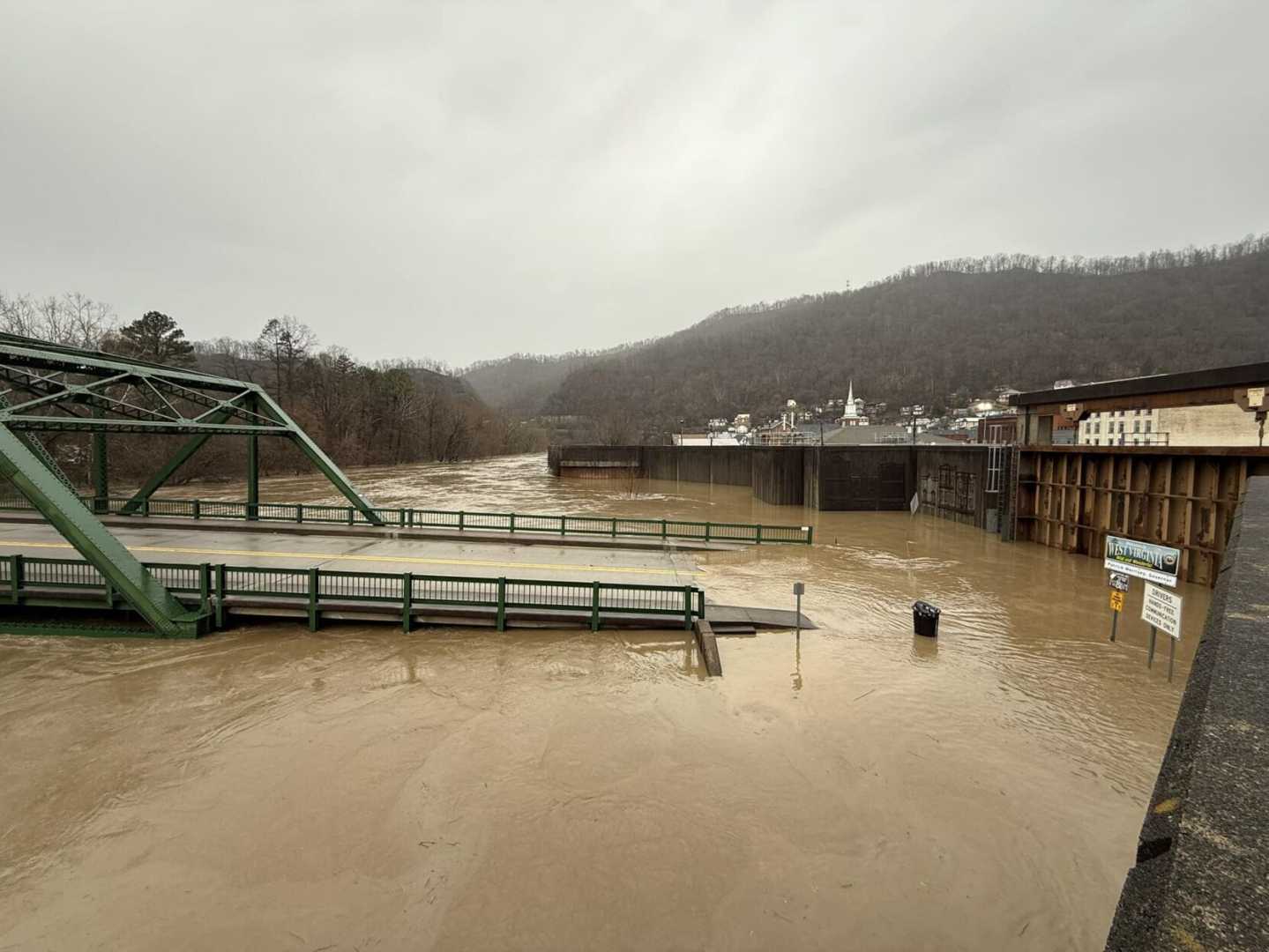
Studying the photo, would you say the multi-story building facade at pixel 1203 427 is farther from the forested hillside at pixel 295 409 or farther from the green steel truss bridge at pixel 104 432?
the forested hillside at pixel 295 409

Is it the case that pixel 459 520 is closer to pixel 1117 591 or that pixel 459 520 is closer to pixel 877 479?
pixel 1117 591

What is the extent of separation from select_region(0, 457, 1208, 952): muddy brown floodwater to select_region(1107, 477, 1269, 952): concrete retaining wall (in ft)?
17.7

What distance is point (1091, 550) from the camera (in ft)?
81.5

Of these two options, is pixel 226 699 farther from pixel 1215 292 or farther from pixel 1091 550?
pixel 1215 292

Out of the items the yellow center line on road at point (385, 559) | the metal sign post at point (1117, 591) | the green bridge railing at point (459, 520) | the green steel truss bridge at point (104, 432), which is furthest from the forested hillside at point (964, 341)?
the metal sign post at point (1117, 591)

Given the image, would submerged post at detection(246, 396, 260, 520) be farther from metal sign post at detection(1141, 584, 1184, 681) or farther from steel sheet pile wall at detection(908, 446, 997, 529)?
steel sheet pile wall at detection(908, 446, 997, 529)

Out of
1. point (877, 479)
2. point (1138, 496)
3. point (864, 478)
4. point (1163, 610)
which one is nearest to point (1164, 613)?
point (1163, 610)

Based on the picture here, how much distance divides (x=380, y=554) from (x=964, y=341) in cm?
15137

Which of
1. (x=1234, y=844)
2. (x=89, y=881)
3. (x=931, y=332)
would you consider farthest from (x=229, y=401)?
(x=931, y=332)

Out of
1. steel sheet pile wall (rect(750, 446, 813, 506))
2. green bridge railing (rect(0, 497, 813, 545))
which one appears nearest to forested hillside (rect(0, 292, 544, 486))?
green bridge railing (rect(0, 497, 813, 545))

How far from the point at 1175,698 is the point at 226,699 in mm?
18203

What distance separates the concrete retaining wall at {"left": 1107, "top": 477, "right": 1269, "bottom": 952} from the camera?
134 centimetres

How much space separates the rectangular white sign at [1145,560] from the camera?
42.9 feet

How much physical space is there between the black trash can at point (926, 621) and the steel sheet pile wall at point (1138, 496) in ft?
26.4
